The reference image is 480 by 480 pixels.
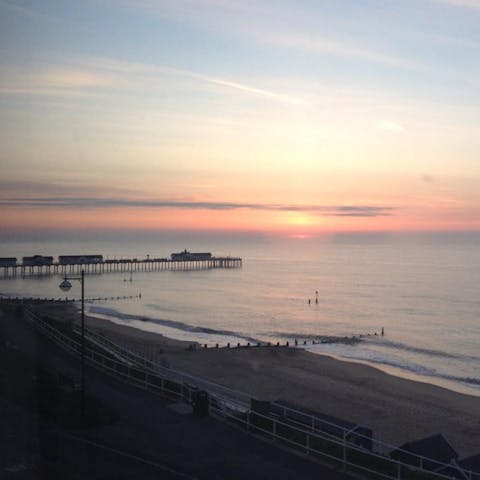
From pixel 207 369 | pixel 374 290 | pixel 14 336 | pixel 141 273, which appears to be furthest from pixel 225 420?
pixel 141 273

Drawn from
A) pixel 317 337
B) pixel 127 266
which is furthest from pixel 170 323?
pixel 127 266

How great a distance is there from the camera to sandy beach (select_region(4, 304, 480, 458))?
2252cm

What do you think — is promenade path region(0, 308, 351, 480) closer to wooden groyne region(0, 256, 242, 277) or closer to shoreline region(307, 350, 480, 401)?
shoreline region(307, 350, 480, 401)

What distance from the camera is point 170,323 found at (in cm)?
5375

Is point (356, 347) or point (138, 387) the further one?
point (356, 347)

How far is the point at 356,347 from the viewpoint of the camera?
42.1 m

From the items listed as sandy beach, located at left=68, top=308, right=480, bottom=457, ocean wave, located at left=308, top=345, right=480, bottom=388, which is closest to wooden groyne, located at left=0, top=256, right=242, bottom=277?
sandy beach, located at left=68, top=308, right=480, bottom=457

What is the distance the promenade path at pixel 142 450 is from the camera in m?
10.2

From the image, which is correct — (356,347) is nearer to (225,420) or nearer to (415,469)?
(225,420)

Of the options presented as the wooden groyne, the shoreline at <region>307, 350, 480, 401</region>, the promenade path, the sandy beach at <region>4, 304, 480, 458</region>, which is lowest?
the shoreline at <region>307, 350, 480, 401</region>

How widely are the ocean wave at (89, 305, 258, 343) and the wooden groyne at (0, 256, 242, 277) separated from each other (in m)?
42.5

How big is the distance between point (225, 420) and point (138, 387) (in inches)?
154

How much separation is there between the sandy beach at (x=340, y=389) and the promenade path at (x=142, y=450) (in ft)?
31.3

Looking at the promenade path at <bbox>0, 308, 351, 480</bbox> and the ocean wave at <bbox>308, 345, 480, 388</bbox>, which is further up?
the promenade path at <bbox>0, 308, 351, 480</bbox>
